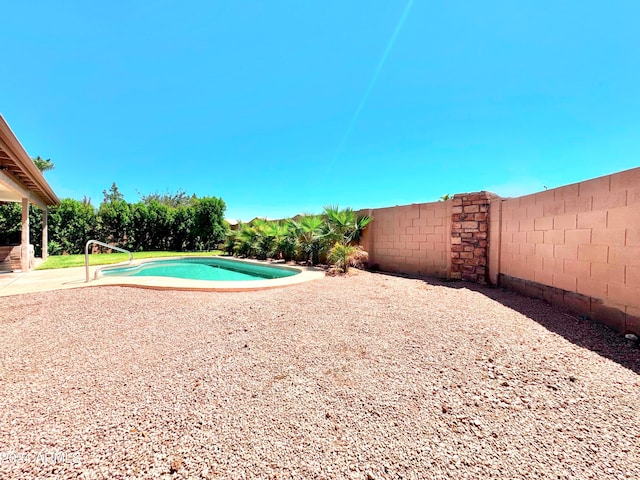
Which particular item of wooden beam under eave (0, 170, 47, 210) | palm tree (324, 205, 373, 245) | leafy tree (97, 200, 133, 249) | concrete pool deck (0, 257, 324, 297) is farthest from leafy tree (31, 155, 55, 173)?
palm tree (324, 205, 373, 245)

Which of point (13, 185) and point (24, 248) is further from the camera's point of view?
point (24, 248)

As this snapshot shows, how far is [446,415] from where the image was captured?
1906mm

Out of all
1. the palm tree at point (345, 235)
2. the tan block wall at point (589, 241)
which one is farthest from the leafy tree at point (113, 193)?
the tan block wall at point (589, 241)

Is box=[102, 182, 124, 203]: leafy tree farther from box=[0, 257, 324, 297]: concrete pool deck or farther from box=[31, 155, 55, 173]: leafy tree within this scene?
box=[0, 257, 324, 297]: concrete pool deck

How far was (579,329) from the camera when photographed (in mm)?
3455

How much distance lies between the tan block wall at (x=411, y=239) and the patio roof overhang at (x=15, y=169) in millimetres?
9796

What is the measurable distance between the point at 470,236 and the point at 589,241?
10.1 feet

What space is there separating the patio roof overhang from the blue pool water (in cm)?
359

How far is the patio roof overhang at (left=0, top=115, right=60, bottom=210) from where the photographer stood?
568cm

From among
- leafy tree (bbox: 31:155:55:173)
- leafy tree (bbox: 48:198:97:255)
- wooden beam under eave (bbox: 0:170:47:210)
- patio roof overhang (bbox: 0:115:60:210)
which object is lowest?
leafy tree (bbox: 48:198:97:255)

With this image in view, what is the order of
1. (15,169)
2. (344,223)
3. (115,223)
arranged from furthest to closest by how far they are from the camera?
(115,223) → (344,223) → (15,169)

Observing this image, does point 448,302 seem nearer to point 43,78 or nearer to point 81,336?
point 81,336

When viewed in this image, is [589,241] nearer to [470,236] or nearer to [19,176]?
[470,236]

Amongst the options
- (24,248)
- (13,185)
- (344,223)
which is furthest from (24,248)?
(344,223)
